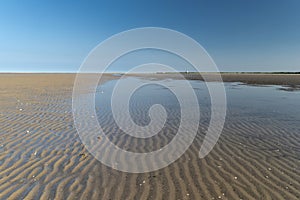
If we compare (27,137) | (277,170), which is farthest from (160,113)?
(277,170)

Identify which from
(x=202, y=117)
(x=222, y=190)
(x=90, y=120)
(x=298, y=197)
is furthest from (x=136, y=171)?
(x=202, y=117)

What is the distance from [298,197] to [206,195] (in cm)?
194

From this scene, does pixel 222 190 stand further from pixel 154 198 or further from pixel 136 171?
pixel 136 171

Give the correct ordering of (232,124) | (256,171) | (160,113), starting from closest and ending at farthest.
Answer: (256,171) < (232,124) < (160,113)

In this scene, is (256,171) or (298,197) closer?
(298,197)

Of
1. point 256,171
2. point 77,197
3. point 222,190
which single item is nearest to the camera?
point 77,197

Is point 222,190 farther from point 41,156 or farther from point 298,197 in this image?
point 41,156

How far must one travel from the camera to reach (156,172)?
6000mm

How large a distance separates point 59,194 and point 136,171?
201 centimetres

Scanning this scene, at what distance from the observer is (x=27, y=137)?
28.3 ft

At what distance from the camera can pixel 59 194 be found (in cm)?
485

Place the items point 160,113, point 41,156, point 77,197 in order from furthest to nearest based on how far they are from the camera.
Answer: point 160,113 → point 41,156 → point 77,197

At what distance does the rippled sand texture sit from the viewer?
4.97m

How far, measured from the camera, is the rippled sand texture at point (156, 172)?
4.97 meters
